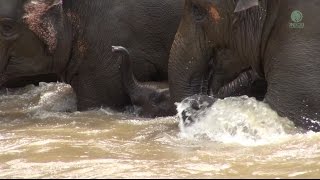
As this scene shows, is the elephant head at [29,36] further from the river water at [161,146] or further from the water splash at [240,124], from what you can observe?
the water splash at [240,124]

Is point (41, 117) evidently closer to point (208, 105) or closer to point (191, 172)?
point (208, 105)

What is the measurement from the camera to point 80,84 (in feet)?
23.5

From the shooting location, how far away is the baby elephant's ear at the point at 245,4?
206 inches

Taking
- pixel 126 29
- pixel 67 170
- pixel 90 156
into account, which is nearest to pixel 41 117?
pixel 126 29

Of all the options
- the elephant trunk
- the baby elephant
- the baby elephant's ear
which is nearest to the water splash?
the baby elephant's ear

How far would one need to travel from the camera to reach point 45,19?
677cm

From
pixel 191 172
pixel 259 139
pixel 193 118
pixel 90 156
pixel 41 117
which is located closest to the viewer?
pixel 191 172

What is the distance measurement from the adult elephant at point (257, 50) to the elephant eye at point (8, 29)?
1377 mm

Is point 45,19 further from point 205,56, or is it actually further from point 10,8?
point 205,56

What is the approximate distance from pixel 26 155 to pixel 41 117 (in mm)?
2102

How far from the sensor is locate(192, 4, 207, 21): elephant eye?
5.84 m

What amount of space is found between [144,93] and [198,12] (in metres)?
1.07

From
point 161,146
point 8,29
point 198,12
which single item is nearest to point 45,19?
point 8,29

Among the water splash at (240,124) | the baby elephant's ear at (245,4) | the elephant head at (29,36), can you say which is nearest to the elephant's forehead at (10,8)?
the elephant head at (29,36)
